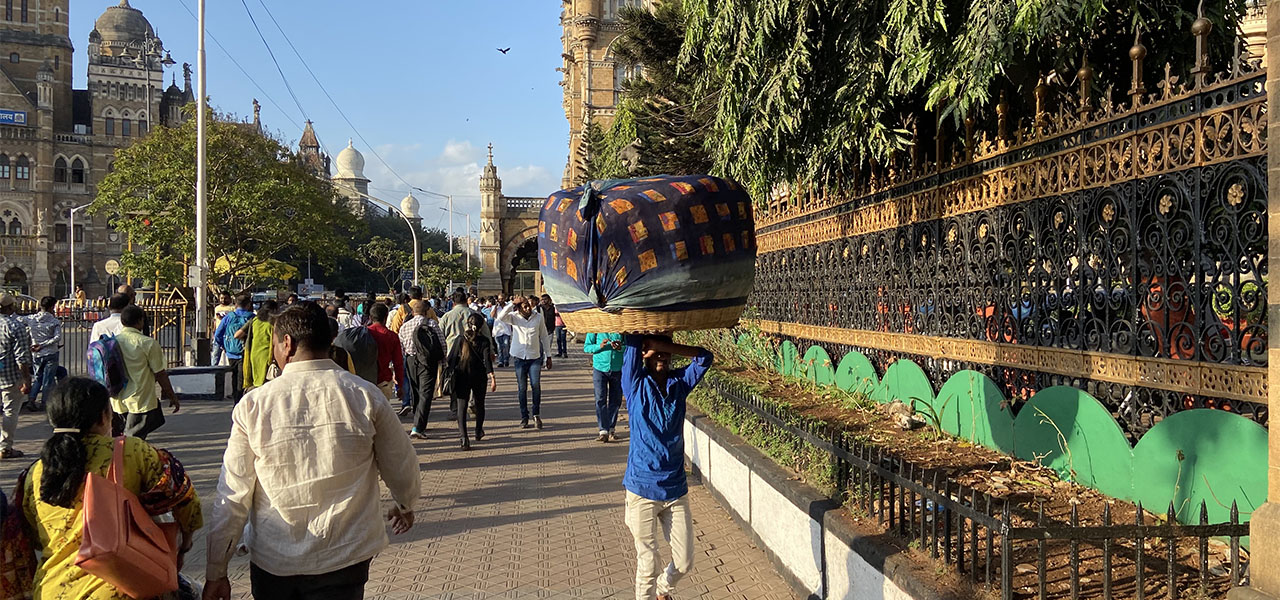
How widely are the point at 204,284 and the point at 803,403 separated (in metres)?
13.6

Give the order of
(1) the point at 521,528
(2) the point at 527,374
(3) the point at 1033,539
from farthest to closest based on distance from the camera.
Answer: (2) the point at 527,374 < (1) the point at 521,528 < (3) the point at 1033,539

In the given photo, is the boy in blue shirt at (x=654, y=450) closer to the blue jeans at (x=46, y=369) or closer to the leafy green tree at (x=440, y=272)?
the blue jeans at (x=46, y=369)

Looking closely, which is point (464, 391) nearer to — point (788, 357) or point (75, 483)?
point (788, 357)

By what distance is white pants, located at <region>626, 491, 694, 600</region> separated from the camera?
14.4 feet

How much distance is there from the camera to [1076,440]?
15.6ft

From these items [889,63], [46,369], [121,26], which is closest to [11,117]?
[121,26]

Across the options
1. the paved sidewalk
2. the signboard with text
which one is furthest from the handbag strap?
the signboard with text

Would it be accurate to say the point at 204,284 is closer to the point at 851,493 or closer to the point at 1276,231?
the point at 851,493

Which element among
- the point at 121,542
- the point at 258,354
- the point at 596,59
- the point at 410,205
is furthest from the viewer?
the point at 410,205

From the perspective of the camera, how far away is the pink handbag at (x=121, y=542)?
8.80 feet

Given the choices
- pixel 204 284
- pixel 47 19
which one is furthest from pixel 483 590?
pixel 47 19

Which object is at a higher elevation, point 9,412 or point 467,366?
point 467,366

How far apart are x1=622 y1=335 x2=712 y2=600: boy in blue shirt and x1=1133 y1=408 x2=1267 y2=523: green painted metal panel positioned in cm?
212

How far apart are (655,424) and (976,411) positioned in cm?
256
